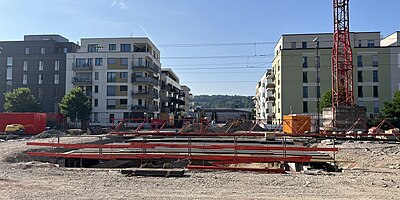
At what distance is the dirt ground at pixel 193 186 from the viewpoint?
36.2ft

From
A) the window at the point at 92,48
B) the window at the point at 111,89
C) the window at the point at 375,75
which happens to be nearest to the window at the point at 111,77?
the window at the point at 111,89

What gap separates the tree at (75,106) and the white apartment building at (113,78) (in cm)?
657

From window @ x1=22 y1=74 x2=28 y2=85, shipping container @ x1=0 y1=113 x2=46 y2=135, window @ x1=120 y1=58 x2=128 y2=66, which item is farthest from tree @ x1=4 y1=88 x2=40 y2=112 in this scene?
shipping container @ x1=0 y1=113 x2=46 y2=135

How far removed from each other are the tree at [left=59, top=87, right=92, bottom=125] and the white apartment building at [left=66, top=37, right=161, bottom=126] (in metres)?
6.57

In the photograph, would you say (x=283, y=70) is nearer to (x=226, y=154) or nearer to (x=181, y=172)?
(x=226, y=154)

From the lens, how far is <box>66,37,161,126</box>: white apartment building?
7612 centimetres

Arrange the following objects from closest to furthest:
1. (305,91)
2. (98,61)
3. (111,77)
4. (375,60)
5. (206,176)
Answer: (206,176), (375,60), (305,91), (111,77), (98,61)

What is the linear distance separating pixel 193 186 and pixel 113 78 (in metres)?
67.2

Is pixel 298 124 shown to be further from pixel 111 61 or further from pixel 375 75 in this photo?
pixel 111 61

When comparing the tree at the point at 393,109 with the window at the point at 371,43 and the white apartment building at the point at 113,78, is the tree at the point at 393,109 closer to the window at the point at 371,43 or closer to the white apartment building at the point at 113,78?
the window at the point at 371,43

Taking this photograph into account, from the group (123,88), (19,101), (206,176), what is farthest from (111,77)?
(206,176)

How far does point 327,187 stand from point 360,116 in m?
30.8

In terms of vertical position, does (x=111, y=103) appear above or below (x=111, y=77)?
below

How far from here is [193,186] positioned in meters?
12.6
